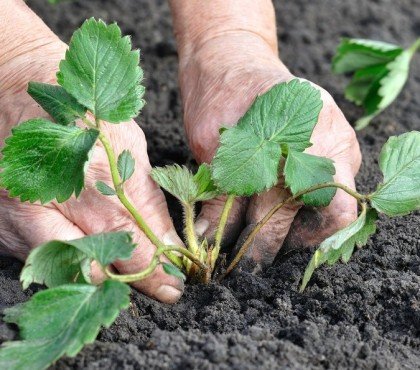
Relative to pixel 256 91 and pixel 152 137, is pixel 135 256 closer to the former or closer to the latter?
pixel 256 91

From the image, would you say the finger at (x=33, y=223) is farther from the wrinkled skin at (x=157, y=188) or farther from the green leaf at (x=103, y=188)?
the green leaf at (x=103, y=188)

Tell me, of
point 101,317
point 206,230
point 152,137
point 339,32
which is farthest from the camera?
point 339,32

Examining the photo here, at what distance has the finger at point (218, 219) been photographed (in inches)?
63.4

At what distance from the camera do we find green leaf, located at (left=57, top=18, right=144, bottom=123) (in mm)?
1380

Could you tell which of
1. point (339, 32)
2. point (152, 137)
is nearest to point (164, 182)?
point (152, 137)

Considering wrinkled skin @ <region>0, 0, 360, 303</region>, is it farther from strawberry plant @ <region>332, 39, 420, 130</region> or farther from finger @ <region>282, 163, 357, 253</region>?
strawberry plant @ <region>332, 39, 420, 130</region>

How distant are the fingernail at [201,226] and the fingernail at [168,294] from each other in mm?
141

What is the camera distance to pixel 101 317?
45.1 inches

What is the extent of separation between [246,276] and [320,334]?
230mm

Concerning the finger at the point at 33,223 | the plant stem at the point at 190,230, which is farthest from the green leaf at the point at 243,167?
the finger at the point at 33,223

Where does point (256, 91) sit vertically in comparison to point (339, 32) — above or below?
above

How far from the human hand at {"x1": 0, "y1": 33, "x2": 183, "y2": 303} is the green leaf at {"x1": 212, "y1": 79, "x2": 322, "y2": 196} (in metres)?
0.18

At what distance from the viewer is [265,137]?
57.9 inches

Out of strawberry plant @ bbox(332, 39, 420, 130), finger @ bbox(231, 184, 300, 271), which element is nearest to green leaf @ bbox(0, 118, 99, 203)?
finger @ bbox(231, 184, 300, 271)
